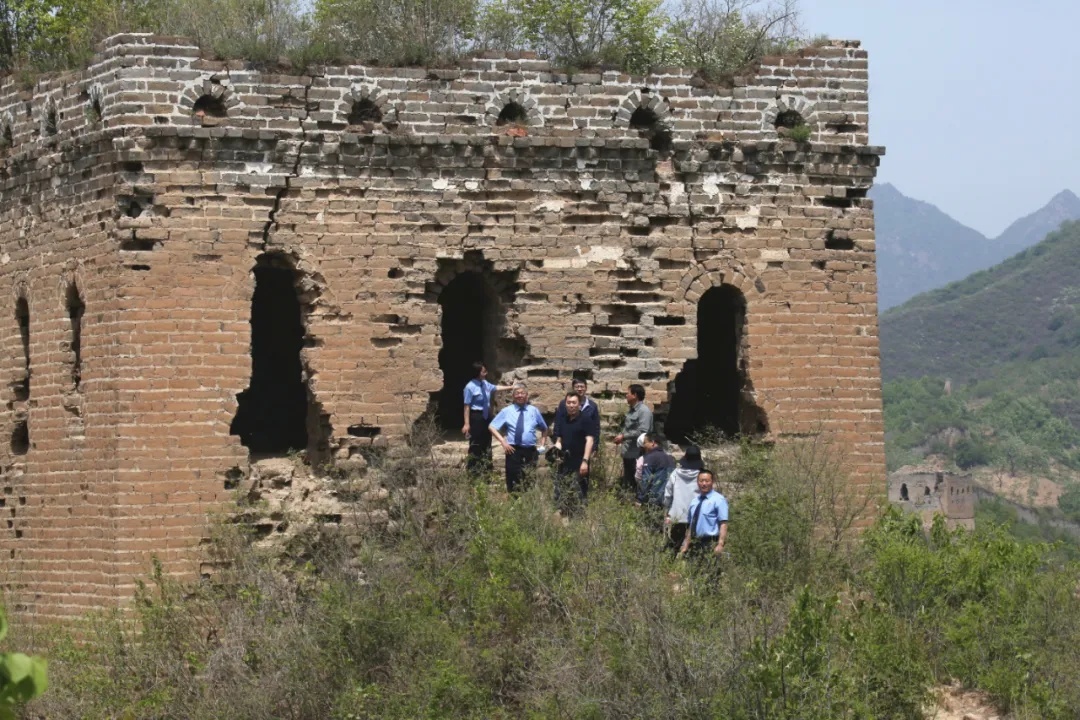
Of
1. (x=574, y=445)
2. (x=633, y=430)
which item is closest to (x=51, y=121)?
(x=574, y=445)

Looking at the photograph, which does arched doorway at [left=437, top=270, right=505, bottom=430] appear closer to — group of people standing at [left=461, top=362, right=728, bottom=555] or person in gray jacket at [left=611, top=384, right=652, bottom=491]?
group of people standing at [left=461, top=362, right=728, bottom=555]

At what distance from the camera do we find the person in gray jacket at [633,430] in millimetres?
13531

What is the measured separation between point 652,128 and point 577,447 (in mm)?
2660

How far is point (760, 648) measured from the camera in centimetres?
1037

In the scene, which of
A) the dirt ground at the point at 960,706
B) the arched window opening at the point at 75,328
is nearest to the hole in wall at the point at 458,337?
the arched window opening at the point at 75,328

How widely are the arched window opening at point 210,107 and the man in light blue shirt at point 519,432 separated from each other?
300cm

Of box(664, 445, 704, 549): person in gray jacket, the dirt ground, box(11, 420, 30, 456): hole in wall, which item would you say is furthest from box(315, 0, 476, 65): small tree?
the dirt ground

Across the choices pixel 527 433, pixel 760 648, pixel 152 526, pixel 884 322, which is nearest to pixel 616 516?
pixel 527 433

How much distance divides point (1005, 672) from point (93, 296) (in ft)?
22.8

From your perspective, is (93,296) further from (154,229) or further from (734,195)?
(734,195)

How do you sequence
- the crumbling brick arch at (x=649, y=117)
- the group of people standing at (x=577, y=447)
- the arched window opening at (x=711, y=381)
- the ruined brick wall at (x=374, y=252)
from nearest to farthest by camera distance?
the group of people standing at (x=577, y=447) → the ruined brick wall at (x=374, y=252) → the crumbling brick arch at (x=649, y=117) → the arched window opening at (x=711, y=381)

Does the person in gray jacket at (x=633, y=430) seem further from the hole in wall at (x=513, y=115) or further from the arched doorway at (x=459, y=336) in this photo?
the arched doorway at (x=459, y=336)

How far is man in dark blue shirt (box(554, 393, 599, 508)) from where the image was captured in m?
13.2

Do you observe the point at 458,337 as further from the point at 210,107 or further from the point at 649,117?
the point at 210,107
